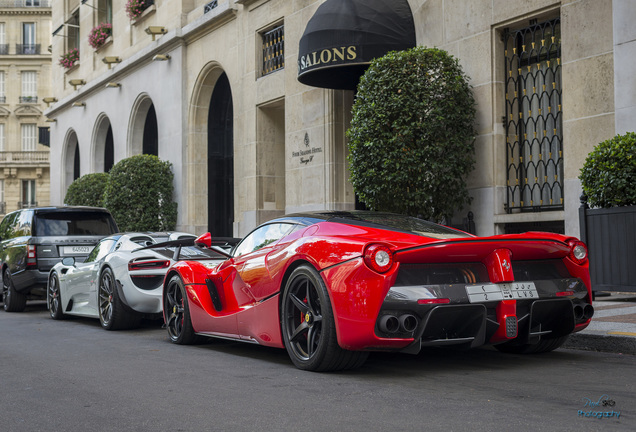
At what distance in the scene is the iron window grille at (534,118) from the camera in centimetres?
1206

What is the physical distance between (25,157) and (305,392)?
63.5 meters

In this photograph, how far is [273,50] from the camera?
18.9 meters

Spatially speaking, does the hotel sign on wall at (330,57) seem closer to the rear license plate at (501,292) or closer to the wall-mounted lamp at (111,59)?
the rear license plate at (501,292)

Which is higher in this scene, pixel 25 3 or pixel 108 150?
pixel 25 3

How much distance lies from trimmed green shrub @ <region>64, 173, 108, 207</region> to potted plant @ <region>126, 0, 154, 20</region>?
5.50m

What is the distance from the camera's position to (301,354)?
6117 mm

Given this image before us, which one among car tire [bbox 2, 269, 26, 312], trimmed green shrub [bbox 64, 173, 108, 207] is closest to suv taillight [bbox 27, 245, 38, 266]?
car tire [bbox 2, 269, 26, 312]

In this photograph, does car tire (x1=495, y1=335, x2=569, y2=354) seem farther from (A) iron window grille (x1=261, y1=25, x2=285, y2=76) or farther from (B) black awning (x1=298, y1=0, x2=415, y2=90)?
(A) iron window grille (x1=261, y1=25, x2=285, y2=76)

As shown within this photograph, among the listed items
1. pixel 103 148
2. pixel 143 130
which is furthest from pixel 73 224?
pixel 103 148

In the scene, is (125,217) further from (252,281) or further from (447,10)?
(252,281)

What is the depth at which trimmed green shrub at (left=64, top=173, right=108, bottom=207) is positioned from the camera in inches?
1058

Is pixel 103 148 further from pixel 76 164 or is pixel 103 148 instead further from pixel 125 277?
pixel 125 277

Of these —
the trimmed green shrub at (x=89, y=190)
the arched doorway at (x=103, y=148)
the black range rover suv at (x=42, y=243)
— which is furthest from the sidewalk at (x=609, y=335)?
the arched doorway at (x=103, y=148)

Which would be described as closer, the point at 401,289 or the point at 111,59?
the point at 401,289
